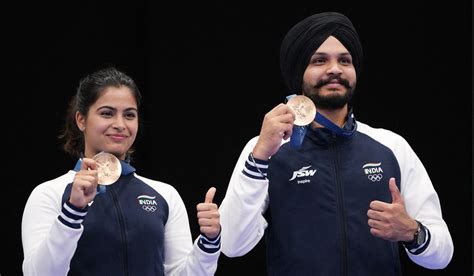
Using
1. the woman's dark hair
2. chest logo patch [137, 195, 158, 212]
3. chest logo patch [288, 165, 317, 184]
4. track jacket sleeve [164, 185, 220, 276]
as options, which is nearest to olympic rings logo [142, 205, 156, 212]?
chest logo patch [137, 195, 158, 212]

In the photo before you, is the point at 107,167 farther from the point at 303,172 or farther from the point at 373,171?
the point at 373,171

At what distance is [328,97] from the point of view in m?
3.43

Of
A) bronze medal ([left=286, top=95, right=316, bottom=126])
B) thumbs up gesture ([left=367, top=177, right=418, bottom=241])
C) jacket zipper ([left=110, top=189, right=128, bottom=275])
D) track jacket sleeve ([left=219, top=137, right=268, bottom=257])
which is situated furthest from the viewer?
jacket zipper ([left=110, top=189, right=128, bottom=275])

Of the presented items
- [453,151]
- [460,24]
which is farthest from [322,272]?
[460,24]

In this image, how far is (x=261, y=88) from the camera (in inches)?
203

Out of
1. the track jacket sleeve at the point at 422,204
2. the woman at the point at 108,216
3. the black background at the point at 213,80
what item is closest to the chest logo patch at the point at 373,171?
the track jacket sleeve at the point at 422,204

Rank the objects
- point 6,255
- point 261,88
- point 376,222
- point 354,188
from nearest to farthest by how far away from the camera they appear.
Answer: point 376,222 → point 354,188 → point 6,255 → point 261,88

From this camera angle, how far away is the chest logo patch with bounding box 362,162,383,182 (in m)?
3.38

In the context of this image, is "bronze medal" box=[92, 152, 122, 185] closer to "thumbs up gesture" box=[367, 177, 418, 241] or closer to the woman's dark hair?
the woman's dark hair

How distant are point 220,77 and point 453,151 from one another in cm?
144

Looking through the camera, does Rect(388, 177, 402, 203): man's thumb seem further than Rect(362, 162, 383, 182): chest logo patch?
No

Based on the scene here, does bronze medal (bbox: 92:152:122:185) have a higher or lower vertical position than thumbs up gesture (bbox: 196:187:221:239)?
higher

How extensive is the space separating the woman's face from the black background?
133cm

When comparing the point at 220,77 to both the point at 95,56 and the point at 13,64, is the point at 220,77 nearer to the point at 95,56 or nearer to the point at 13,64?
the point at 95,56
